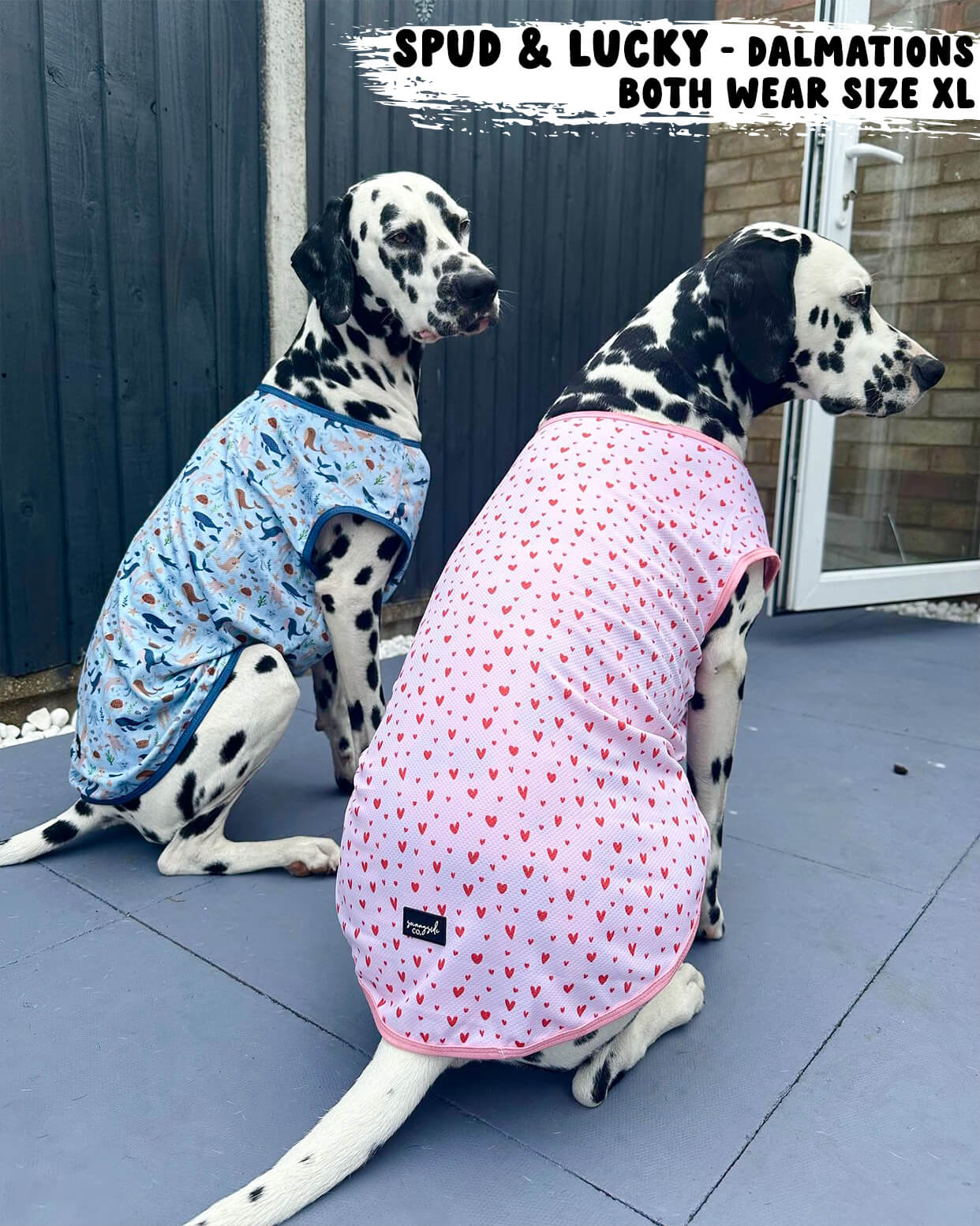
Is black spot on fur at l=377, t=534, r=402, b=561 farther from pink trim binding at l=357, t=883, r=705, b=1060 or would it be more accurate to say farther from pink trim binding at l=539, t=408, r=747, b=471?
pink trim binding at l=357, t=883, r=705, b=1060

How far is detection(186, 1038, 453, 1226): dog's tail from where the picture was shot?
108 centimetres

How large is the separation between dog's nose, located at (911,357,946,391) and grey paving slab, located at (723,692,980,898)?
1.08m

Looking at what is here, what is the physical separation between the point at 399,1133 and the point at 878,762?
1.96m

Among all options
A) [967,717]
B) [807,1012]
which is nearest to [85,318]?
[807,1012]

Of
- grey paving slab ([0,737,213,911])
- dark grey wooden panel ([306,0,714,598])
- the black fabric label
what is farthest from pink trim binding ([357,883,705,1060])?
dark grey wooden panel ([306,0,714,598])

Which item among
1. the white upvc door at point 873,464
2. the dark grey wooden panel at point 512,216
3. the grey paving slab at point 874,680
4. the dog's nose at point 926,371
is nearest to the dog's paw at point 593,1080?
the dog's nose at point 926,371

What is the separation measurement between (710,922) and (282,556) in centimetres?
116

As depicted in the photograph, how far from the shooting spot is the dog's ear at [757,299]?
1.60 m

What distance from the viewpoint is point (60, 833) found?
210cm

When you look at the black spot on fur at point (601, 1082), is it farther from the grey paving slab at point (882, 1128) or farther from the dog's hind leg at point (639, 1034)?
the grey paving slab at point (882, 1128)

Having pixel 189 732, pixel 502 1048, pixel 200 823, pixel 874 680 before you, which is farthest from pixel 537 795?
pixel 874 680

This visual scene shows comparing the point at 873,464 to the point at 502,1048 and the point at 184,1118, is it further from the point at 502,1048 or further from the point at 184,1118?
the point at 184,1118

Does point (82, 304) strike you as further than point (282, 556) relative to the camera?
Yes

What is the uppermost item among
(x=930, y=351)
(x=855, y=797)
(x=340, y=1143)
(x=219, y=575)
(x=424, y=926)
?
(x=930, y=351)
